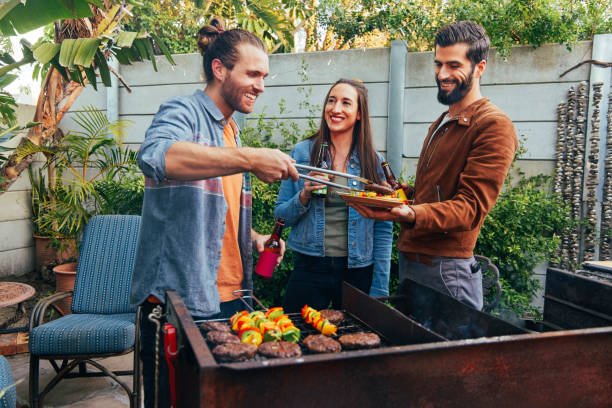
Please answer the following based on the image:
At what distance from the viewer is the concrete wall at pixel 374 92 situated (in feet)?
14.8

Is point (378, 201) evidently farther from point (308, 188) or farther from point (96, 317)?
point (96, 317)

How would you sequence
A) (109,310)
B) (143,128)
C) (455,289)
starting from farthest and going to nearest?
1. (143,128)
2. (109,310)
3. (455,289)

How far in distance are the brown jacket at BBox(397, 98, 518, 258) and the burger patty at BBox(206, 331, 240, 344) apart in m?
0.97

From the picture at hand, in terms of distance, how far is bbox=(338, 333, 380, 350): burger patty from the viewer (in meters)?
1.62

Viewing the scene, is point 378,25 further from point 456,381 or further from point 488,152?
point 456,381

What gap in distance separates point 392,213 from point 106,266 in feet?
8.51

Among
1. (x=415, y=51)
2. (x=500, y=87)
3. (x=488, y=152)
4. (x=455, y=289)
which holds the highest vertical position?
(x=415, y=51)

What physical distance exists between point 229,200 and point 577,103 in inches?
155

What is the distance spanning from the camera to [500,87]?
4598mm

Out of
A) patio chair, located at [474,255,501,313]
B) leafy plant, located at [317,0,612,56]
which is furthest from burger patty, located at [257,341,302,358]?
leafy plant, located at [317,0,612,56]

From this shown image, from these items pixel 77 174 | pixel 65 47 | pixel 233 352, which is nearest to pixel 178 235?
pixel 233 352

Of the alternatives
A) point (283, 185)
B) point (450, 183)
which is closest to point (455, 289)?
point (450, 183)

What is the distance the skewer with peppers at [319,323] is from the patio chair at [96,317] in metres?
1.41

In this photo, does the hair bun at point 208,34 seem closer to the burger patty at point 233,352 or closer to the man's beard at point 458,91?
the man's beard at point 458,91
